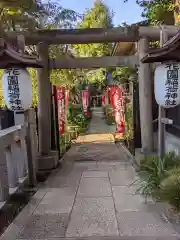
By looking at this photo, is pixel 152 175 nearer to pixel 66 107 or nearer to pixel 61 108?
pixel 61 108

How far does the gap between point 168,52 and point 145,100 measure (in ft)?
9.41

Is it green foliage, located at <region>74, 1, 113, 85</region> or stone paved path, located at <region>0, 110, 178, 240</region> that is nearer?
stone paved path, located at <region>0, 110, 178, 240</region>

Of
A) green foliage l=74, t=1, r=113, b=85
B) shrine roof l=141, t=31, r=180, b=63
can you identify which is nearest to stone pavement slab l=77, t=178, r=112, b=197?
shrine roof l=141, t=31, r=180, b=63

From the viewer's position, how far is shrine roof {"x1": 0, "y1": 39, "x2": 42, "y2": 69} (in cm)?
564

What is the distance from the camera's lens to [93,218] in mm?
4863

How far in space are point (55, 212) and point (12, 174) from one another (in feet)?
4.47

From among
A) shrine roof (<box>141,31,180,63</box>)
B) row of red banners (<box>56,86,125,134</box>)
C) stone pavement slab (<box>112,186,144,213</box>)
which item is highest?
shrine roof (<box>141,31,180,63</box>)

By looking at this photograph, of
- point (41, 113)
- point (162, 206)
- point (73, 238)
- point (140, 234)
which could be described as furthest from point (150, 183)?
point (41, 113)

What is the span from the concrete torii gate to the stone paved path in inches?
43.5

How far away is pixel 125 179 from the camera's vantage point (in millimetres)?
7203

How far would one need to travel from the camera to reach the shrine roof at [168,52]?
5184mm

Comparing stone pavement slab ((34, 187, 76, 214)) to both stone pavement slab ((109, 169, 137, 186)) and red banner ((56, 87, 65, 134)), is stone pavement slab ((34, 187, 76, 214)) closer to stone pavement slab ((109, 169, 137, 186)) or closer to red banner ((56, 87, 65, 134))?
stone pavement slab ((109, 169, 137, 186))

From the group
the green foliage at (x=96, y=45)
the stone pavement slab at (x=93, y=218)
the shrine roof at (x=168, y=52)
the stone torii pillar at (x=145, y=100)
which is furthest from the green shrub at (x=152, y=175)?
the green foliage at (x=96, y=45)

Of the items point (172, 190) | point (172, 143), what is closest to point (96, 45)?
point (172, 143)
